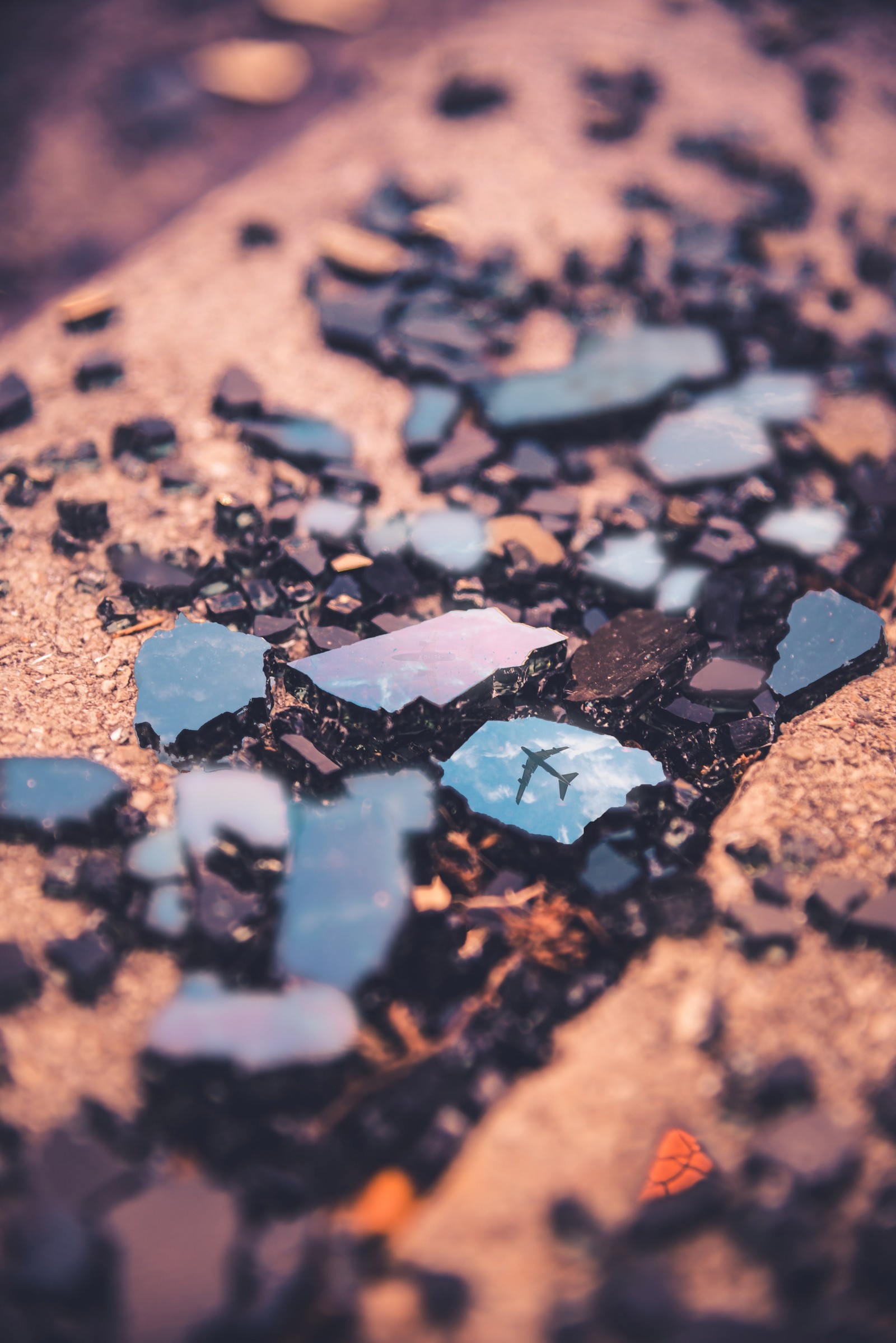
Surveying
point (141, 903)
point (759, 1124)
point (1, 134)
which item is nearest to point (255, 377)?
point (141, 903)

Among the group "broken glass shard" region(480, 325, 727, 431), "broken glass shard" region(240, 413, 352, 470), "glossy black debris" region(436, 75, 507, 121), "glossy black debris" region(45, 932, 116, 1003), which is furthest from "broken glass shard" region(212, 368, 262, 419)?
"glossy black debris" region(436, 75, 507, 121)

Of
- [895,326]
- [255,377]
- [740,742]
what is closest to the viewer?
[740,742]

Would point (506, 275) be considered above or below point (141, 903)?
above

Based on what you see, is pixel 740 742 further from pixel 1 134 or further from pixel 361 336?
pixel 1 134

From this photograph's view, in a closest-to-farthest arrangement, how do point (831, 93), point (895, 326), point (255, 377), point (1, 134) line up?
point (255, 377) → point (895, 326) → point (831, 93) → point (1, 134)

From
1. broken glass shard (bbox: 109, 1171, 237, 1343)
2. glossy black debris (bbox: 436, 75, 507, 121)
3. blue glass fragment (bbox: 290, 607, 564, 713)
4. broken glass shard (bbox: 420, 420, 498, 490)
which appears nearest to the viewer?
broken glass shard (bbox: 109, 1171, 237, 1343)

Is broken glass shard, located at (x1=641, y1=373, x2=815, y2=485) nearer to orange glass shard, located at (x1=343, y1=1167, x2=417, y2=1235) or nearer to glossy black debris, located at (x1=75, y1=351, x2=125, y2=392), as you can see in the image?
glossy black debris, located at (x1=75, y1=351, x2=125, y2=392)

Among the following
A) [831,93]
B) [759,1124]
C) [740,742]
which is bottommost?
[759,1124]

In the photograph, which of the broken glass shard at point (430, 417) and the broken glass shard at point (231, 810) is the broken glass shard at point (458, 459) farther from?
the broken glass shard at point (231, 810)
